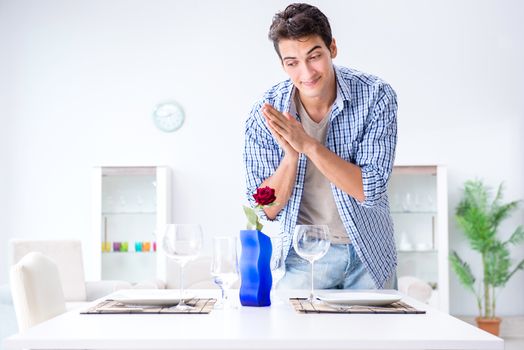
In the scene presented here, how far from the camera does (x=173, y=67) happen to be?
268 inches

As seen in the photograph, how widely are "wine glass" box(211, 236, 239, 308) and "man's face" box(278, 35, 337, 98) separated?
2.00 feet

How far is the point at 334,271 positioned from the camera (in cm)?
234

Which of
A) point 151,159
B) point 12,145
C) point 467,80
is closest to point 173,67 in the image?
point 151,159

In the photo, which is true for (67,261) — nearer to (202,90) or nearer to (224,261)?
(202,90)

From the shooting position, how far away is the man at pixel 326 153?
227 cm

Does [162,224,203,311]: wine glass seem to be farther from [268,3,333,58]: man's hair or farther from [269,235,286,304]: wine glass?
[268,3,333,58]: man's hair

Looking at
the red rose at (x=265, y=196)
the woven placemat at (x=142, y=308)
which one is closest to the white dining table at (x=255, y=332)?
the woven placemat at (x=142, y=308)

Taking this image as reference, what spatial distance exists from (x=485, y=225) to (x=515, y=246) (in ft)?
1.87

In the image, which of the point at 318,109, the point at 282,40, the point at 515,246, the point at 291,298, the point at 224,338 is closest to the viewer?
the point at 224,338

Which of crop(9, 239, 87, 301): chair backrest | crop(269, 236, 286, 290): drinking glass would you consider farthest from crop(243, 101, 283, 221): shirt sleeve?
crop(9, 239, 87, 301): chair backrest

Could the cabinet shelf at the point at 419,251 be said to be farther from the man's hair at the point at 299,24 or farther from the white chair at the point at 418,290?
the man's hair at the point at 299,24

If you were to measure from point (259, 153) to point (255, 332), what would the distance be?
3.29 ft

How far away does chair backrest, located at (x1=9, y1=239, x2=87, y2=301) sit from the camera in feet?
17.5

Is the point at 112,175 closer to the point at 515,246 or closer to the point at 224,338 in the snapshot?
the point at 515,246
